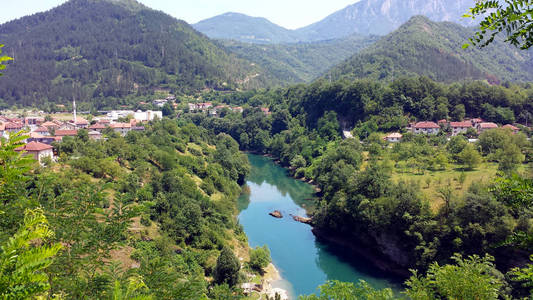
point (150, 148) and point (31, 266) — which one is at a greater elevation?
point (31, 266)

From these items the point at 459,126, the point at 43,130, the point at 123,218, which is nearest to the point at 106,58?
the point at 43,130

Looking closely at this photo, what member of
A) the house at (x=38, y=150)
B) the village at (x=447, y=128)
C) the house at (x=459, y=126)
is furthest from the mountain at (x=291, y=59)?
the house at (x=38, y=150)

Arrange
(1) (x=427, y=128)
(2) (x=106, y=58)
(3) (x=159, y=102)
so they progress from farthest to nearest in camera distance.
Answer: (2) (x=106, y=58)
(3) (x=159, y=102)
(1) (x=427, y=128)

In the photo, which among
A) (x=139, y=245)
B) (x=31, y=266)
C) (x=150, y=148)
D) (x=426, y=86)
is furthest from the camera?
(x=426, y=86)

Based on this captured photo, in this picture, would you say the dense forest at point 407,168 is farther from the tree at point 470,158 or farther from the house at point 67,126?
the house at point 67,126

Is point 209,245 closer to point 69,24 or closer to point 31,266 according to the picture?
point 31,266

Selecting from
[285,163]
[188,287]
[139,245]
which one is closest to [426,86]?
[285,163]

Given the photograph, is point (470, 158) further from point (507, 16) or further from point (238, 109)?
point (238, 109)
